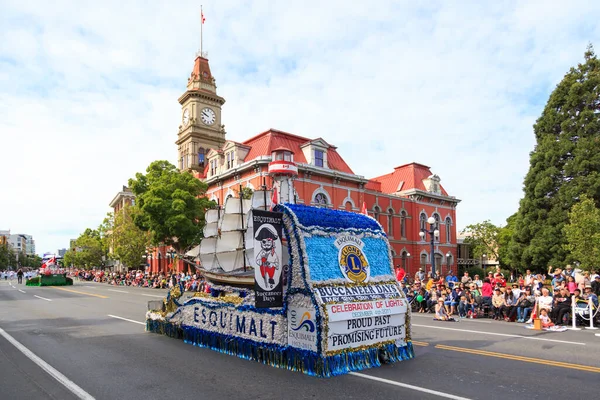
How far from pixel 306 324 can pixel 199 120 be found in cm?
4988

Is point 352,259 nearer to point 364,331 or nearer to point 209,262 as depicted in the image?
point 364,331

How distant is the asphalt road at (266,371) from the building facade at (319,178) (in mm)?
22634

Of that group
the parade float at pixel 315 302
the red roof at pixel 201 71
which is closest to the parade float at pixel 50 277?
the red roof at pixel 201 71

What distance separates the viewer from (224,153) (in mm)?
42562

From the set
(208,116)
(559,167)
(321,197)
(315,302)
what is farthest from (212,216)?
(208,116)

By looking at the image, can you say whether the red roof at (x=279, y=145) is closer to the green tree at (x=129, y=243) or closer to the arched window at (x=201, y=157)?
the arched window at (x=201, y=157)

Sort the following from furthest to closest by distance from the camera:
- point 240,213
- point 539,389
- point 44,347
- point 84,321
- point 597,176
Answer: point 597,176 < point 240,213 < point 84,321 < point 44,347 < point 539,389

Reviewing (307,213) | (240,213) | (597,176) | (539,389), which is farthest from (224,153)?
(539,389)

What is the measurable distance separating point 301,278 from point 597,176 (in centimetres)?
3527

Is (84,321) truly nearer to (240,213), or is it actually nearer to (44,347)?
(44,347)

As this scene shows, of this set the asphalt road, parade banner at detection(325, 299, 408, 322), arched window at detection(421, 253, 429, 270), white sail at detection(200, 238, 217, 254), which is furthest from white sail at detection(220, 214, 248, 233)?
arched window at detection(421, 253, 429, 270)

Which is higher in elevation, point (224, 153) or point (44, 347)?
point (224, 153)

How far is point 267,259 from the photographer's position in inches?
320

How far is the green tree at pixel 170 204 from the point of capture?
3672 cm
